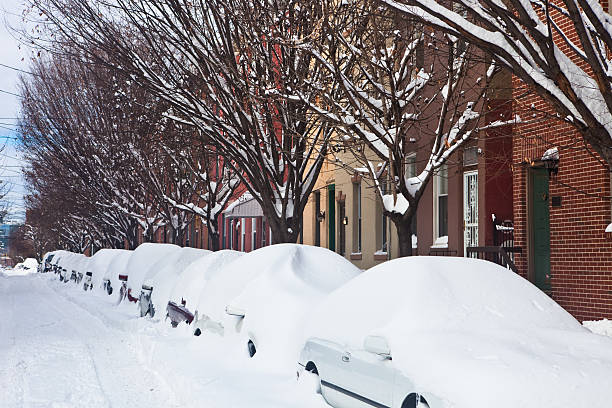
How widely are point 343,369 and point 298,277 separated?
3.35 m

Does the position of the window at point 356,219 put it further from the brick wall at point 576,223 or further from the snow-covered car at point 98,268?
the brick wall at point 576,223

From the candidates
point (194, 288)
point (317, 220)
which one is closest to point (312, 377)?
point (194, 288)

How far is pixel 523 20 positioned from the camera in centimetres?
633

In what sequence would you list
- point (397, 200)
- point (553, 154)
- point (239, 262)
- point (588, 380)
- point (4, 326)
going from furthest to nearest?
point (4, 326) → point (553, 154) → point (397, 200) → point (239, 262) → point (588, 380)

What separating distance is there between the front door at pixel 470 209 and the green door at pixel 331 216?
9.12 meters

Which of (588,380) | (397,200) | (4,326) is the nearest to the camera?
(588,380)

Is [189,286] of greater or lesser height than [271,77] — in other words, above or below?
below

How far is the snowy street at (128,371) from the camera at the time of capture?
758 cm

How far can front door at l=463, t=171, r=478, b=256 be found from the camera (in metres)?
17.3

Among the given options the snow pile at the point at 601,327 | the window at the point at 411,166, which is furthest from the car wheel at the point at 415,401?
the window at the point at 411,166

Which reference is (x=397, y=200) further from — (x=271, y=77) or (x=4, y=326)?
(x=4, y=326)

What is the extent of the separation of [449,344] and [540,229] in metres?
10.2

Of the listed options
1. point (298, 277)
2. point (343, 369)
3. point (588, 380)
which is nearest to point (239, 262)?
point (298, 277)

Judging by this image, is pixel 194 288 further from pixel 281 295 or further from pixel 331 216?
pixel 331 216
